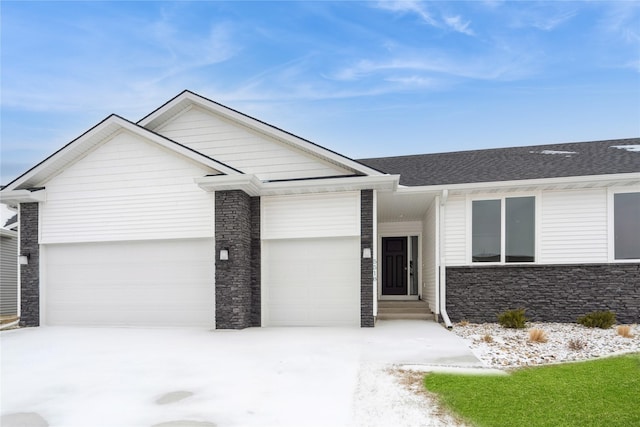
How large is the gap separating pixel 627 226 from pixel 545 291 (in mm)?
2513

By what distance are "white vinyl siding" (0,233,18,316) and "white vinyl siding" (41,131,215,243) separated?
689 cm

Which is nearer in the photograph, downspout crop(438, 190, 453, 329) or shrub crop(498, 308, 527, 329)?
shrub crop(498, 308, 527, 329)

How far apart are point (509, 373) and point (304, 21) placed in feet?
41.9

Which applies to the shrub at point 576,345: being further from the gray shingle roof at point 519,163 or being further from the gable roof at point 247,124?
the gable roof at point 247,124

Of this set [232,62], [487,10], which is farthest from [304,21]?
[487,10]

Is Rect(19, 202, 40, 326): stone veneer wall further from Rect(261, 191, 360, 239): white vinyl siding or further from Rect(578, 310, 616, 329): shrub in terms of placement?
Rect(578, 310, 616, 329): shrub

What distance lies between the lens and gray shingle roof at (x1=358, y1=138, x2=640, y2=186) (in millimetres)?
10135

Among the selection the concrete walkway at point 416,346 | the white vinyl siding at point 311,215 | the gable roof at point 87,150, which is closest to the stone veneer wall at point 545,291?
the concrete walkway at point 416,346

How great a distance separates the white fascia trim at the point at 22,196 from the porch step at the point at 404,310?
9732 millimetres

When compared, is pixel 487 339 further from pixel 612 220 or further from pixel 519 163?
pixel 519 163

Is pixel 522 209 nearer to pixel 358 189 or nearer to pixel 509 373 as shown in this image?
pixel 358 189

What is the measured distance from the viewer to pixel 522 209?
10031 millimetres

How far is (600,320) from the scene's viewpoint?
8.72 metres

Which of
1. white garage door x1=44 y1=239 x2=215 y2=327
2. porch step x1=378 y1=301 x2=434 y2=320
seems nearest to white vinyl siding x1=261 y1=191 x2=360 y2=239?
white garage door x1=44 y1=239 x2=215 y2=327
